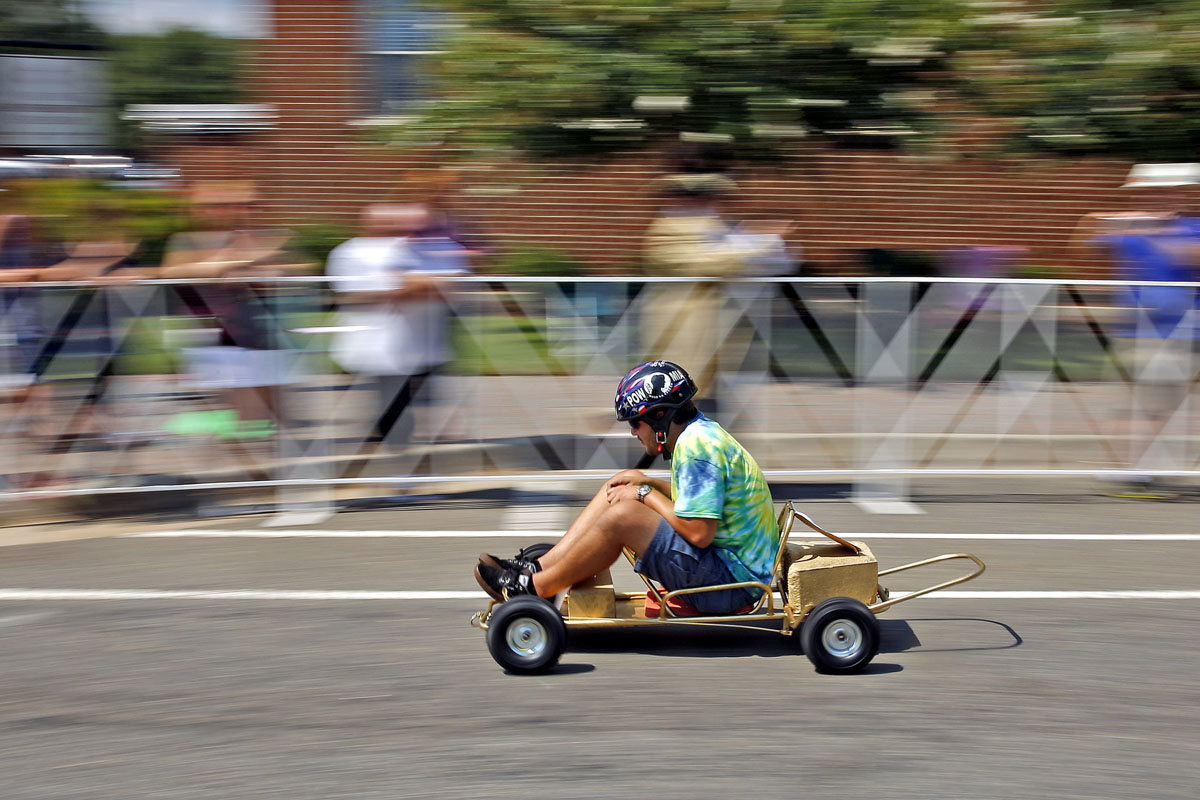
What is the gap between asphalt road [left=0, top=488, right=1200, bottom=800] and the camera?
4.00 meters

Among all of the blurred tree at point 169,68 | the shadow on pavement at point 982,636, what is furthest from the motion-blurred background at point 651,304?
the blurred tree at point 169,68

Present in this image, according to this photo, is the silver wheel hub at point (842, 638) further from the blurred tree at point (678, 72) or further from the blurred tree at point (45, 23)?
the blurred tree at point (45, 23)

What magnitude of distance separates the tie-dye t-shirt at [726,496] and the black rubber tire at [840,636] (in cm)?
32

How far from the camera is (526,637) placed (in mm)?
4828

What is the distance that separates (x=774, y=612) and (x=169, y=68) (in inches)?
880

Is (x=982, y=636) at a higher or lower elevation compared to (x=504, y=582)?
higher

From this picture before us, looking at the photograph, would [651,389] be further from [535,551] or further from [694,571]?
[535,551]

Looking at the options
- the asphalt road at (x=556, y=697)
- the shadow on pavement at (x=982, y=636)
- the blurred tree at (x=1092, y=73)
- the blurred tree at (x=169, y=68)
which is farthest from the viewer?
the blurred tree at (x=169, y=68)

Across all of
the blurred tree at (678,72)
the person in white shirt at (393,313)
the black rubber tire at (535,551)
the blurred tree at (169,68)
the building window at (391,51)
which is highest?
the blurred tree at (169,68)

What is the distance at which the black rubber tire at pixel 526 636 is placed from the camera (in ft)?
15.7

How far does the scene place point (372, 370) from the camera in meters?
7.82

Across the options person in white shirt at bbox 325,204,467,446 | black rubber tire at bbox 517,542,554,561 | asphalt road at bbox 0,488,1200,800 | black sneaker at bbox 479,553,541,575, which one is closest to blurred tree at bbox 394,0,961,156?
person in white shirt at bbox 325,204,467,446

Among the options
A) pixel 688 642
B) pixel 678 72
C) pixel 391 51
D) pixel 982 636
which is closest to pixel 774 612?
pixel 688 642

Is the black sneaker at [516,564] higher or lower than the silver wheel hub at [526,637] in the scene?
higher
